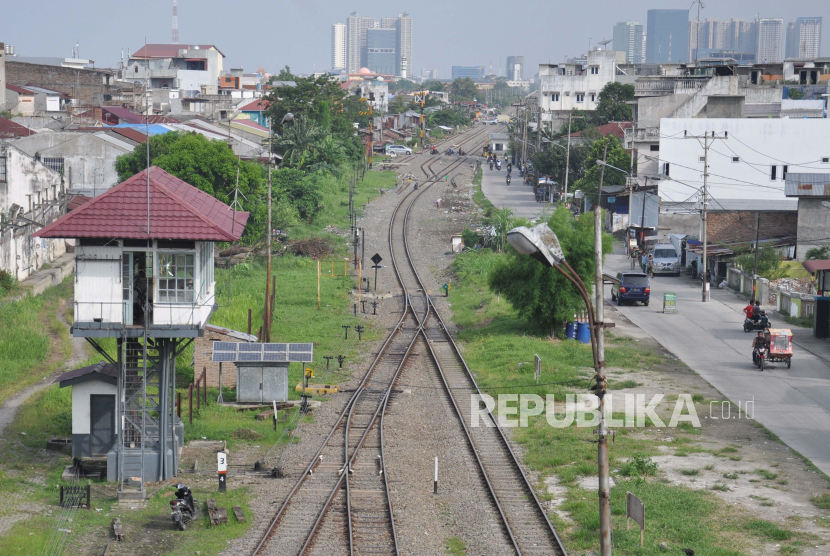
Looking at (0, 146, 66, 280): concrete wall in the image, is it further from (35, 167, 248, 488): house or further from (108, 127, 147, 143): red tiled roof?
(35, 167, 248, 488): house

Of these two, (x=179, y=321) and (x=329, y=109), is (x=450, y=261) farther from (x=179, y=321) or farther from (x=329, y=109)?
(x=329, y=109)

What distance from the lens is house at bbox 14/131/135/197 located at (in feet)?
187

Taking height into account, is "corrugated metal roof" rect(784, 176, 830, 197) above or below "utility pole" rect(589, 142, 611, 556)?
above

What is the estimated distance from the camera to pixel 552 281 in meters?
30.8

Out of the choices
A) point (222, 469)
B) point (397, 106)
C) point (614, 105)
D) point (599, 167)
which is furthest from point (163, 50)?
point (222, 469)

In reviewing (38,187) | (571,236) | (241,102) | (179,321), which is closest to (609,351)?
(571,236)

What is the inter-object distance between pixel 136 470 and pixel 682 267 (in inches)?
1395

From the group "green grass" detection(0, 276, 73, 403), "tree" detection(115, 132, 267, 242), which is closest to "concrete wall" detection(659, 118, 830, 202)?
"tree" detection(115, 132, 267, 242)

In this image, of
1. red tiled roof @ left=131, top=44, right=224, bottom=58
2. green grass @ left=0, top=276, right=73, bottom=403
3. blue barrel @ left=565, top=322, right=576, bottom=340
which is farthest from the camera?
red tiled roof @ left=131, top=44, right=224, bottom=58

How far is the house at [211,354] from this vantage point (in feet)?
82.2

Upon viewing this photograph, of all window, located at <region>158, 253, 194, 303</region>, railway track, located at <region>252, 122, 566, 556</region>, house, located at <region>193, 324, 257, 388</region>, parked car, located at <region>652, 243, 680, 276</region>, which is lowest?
railway track, located at <region>252, 122, 566, 556</region>

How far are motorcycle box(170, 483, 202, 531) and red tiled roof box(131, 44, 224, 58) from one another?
116 m

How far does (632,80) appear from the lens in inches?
4439

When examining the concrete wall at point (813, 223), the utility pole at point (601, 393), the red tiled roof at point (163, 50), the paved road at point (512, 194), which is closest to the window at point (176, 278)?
the utility pole at point (601, 393)
